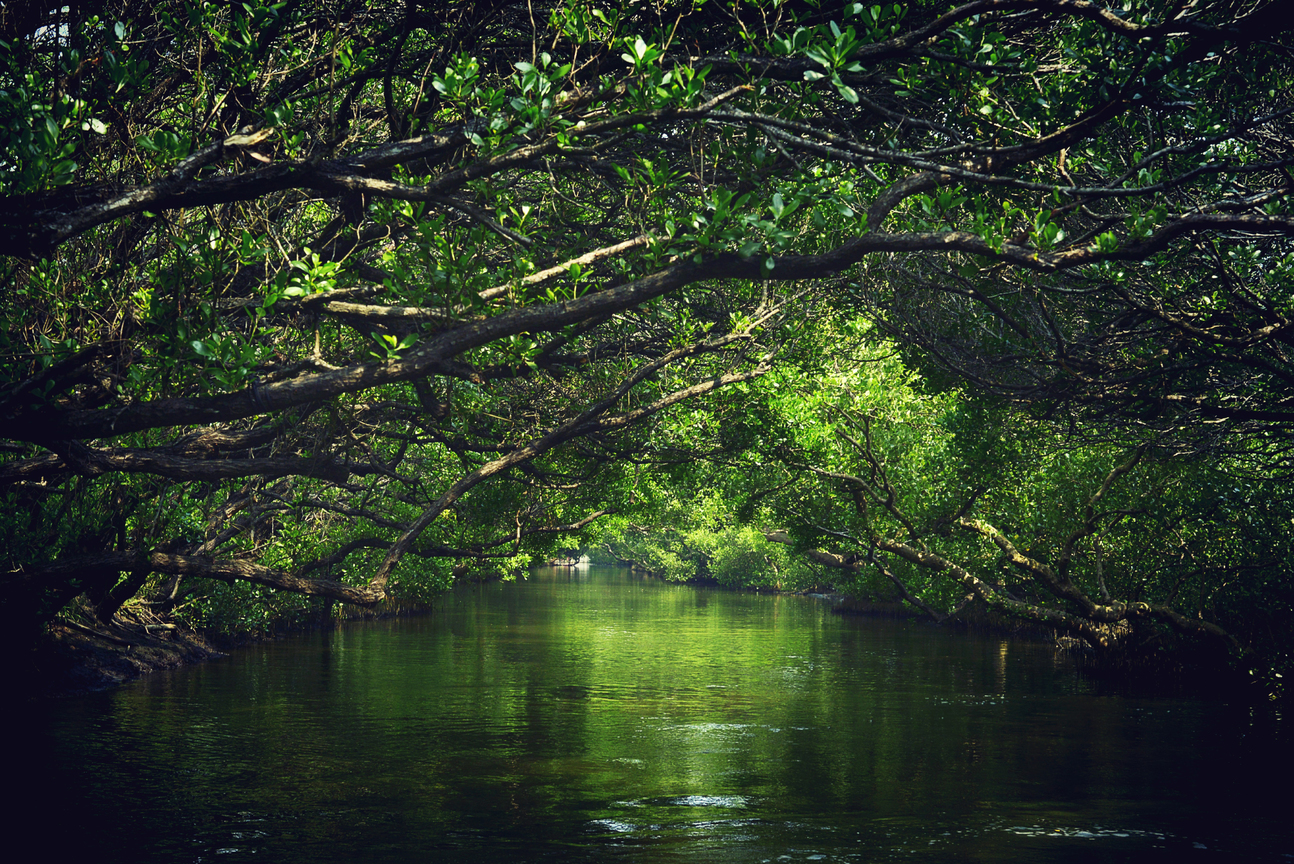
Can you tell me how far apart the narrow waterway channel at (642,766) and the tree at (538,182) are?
2.98m

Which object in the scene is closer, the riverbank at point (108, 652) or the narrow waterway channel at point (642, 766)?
the narrow waterway channel at point (642, 766)

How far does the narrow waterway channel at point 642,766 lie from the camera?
36.5 feet

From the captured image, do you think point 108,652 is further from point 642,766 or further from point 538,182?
point 538,182

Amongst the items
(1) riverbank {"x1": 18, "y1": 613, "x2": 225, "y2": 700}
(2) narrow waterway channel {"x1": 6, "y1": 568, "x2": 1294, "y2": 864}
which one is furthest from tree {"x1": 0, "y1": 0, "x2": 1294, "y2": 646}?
(1) riverbank {"x1": 18, "y1": 613, "x2": 225, "y2": 700}

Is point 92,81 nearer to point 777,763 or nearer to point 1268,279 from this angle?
point 777,763

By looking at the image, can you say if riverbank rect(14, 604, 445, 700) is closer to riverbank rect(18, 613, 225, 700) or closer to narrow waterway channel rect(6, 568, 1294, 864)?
riverbank rect(18, 613, 225, 700)

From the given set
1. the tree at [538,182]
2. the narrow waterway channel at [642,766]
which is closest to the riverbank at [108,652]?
the narrow waterway channel at [642,766]

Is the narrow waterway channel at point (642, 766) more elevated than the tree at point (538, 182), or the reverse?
the tree at point (538, 182)

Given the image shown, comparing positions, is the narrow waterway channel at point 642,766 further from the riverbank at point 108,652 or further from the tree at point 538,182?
the tree at point 538,182

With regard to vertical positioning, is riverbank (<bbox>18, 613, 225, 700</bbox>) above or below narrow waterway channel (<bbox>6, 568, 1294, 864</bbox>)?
above

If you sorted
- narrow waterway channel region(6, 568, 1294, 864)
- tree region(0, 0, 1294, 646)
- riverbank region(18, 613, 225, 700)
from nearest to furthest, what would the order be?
tree region(0, 0, 1294, 646) < narrow waterway channel region(6, 568, 1294, 864) < riverbank region(18, 613, 225, 700)

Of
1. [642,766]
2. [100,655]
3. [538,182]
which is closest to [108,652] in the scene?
[100,655]

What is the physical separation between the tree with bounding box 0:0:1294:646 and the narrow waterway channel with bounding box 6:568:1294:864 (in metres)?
2.98

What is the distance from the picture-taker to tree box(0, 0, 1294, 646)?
29.2ft
